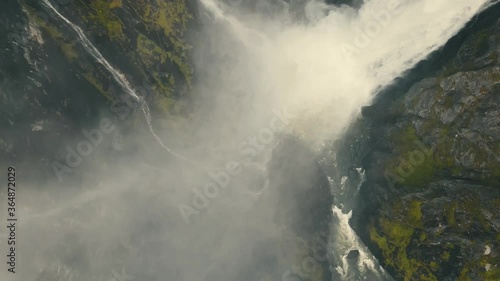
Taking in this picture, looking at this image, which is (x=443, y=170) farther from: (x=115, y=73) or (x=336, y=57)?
(x=115, y=73)

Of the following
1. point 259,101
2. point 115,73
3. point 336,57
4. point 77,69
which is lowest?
point 77,69

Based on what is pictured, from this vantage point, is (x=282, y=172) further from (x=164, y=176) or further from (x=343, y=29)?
(x=343, y=29)

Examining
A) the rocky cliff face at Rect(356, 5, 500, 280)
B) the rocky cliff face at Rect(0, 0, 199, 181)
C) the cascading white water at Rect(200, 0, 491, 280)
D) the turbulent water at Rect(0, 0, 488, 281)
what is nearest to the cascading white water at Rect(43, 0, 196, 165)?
the turbulent water at Rect(0, 0, 488, 281)

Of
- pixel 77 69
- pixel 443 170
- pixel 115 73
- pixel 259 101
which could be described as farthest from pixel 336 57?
pixel 77 69

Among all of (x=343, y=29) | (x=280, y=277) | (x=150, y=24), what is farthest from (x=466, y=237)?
(x=150, y=24)

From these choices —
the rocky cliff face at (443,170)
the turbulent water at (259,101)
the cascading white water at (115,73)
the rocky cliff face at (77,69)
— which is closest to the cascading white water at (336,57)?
the turbulent water at (259,101)

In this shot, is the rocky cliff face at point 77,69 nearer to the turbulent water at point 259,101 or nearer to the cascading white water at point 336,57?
the turbulent water at point 259,101
